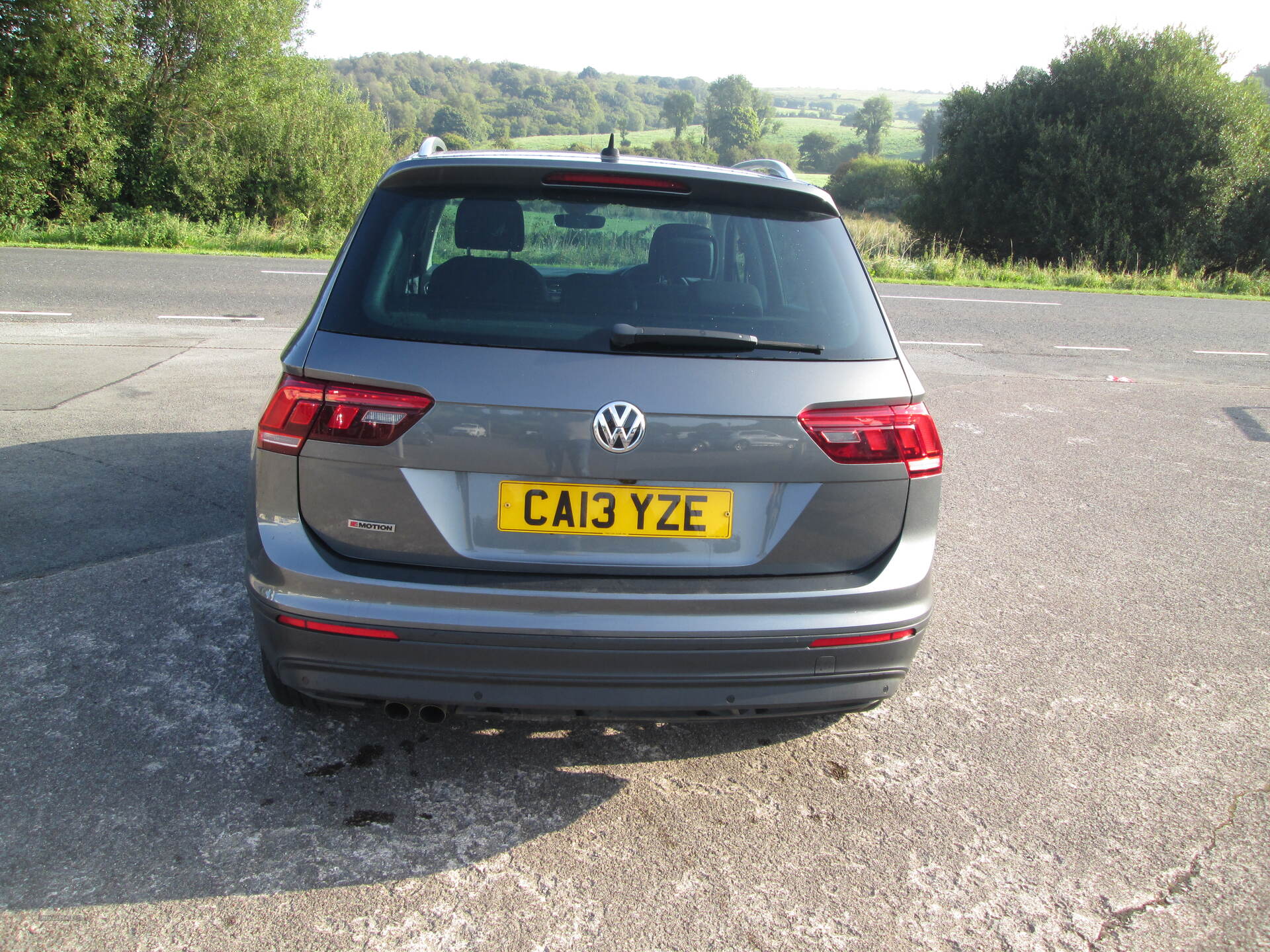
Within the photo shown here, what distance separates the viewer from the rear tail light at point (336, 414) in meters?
2.32

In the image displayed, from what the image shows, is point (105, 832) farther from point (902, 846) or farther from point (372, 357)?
point (902, 846)

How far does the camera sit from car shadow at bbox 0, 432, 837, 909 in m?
2.38

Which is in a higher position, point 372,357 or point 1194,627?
point 372,357

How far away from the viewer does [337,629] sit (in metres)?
2.37

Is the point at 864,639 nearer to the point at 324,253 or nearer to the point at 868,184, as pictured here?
the point at 324,253

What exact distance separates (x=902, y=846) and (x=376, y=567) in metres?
1.60

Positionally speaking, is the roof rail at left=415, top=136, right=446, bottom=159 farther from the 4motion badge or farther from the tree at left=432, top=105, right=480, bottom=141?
the tree at left=432, top=105, right=480, bottom=141

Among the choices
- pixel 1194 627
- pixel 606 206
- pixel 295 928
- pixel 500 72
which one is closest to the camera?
pixel 295 928

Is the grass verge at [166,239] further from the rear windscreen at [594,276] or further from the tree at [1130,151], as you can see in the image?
the tree at [1130,151]

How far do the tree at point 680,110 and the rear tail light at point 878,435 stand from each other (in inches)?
4406

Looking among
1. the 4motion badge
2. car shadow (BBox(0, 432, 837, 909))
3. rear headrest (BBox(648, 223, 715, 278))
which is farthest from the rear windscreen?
car shadow (BBox(0, 432, 837, 909))

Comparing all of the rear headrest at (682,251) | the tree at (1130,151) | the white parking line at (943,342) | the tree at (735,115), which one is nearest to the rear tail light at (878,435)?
the rear headrest at (682,251)

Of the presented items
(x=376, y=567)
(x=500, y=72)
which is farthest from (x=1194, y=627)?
(x=500, y=72)

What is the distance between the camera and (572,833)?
8.39 ft
